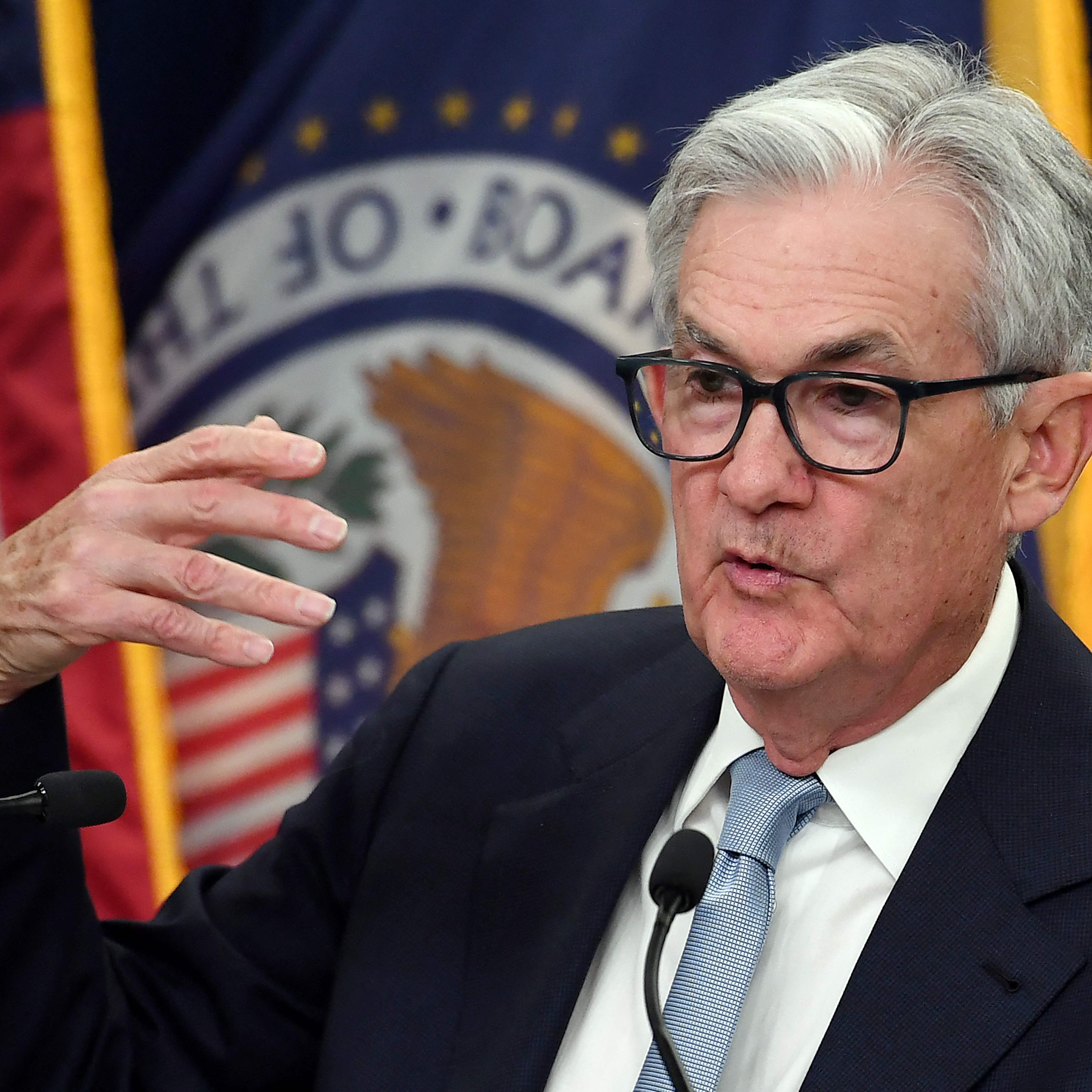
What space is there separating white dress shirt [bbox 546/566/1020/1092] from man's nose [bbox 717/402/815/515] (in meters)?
0.29

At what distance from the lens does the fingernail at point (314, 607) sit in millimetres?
1241

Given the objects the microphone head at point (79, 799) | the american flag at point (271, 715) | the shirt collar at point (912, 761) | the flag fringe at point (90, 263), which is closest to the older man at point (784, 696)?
the shirt collar at point (912, 761)

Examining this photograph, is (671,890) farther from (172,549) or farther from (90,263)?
(90,263)

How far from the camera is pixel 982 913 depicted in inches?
54.4

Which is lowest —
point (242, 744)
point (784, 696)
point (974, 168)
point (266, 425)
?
point (242, 744)

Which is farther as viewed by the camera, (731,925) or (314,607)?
(731,925)

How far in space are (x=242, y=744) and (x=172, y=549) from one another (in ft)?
6.59

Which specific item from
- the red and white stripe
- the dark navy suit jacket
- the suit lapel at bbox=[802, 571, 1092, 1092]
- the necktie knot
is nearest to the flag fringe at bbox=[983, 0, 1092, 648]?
the dark navy suit jacket

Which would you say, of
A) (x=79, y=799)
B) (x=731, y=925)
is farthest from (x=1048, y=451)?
(x=79, y=799)

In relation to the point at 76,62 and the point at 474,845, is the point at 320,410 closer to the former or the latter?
the point at 76,62

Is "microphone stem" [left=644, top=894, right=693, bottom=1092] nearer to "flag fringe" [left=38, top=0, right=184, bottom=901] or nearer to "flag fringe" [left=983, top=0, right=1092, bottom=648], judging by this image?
"flag fringe" [left=983, top=0, right=1092, bottom=648]

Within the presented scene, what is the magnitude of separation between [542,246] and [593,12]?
48 centimetres

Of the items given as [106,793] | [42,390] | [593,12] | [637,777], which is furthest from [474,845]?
[593,12]

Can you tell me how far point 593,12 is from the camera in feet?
9.95
